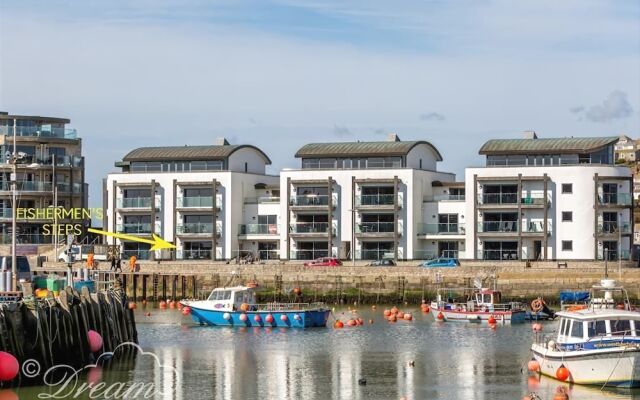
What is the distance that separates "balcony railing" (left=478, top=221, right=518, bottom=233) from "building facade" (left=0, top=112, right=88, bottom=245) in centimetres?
3686

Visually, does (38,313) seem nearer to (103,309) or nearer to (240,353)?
(103,309)

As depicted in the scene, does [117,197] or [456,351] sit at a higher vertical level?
[117,197]

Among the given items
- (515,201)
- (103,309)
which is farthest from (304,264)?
(103,309)

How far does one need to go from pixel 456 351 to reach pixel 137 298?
4148cm

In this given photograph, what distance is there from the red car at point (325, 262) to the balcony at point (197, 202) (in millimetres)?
11785

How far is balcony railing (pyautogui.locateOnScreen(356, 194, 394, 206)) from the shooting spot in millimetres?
105062

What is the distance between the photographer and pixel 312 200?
352 ft

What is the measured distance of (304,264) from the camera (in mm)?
98750

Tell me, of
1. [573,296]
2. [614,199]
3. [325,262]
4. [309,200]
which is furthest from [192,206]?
[573,296]

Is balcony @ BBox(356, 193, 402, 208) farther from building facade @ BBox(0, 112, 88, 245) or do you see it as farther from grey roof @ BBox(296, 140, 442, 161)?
building facade @ BBox(0, 112, 88, 245)

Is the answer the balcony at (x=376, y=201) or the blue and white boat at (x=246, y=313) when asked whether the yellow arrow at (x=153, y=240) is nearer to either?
the balcony at (x=376, y=201)

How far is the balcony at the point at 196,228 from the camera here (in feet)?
358

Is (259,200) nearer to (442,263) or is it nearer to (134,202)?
A: (134,202)

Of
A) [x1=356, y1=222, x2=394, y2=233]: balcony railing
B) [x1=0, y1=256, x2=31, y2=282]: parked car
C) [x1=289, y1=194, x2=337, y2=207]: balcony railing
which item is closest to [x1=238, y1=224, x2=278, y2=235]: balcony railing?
[x1=289, y1=194, x2=337, y2=207]: balcony railing
